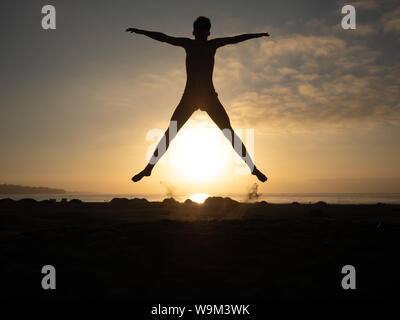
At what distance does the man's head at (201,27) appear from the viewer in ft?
20.1

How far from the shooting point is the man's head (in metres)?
6.13

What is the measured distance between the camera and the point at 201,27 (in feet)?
20.1

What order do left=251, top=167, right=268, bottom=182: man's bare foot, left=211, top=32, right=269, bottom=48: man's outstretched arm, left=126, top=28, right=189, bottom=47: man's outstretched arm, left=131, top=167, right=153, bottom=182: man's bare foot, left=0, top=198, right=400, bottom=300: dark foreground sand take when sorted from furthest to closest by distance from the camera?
left=251, top=167, right=268, bottom=182: man's bare foot, left=131, top=167, right=153, bottom=182: man's bare foot, left=211, top=32, right=269, bottom=48: man's outstretched arm, left=126, top=28, right=189, bottom=47: man's outstretched arm, left=0, top=198, right=400, bottom=300: dark foreground sand

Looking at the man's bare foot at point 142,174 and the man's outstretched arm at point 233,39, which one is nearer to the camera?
the man's outstretched arm at point 233,39

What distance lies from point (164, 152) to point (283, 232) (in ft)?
8.76

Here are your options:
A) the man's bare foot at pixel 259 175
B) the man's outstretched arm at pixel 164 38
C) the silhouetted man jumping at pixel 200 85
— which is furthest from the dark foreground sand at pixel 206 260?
the man's outstretched arm at pixel 164 38

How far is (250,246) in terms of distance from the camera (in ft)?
18.5

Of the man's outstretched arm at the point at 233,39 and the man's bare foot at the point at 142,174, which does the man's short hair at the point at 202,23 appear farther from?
the man's bare foot at the point at 142,174

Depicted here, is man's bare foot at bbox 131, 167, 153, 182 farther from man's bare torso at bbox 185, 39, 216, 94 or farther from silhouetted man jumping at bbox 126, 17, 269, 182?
man's bare torso at bbox 185, 39, 216, 94

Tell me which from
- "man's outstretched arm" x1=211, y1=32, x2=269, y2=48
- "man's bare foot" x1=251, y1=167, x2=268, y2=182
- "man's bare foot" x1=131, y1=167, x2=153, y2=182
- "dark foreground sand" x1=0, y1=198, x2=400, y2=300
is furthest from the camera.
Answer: "man's bare foot" x1=251, y1=167, x2=268, y2=182

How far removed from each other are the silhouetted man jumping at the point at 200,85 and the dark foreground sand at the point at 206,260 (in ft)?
5.02

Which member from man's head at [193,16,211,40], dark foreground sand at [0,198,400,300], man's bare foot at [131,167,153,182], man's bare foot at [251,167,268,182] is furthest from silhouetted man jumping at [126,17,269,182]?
dark foreground sand at [0,198,400,300]

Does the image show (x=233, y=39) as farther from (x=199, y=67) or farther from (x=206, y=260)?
(x=206, y=260)
